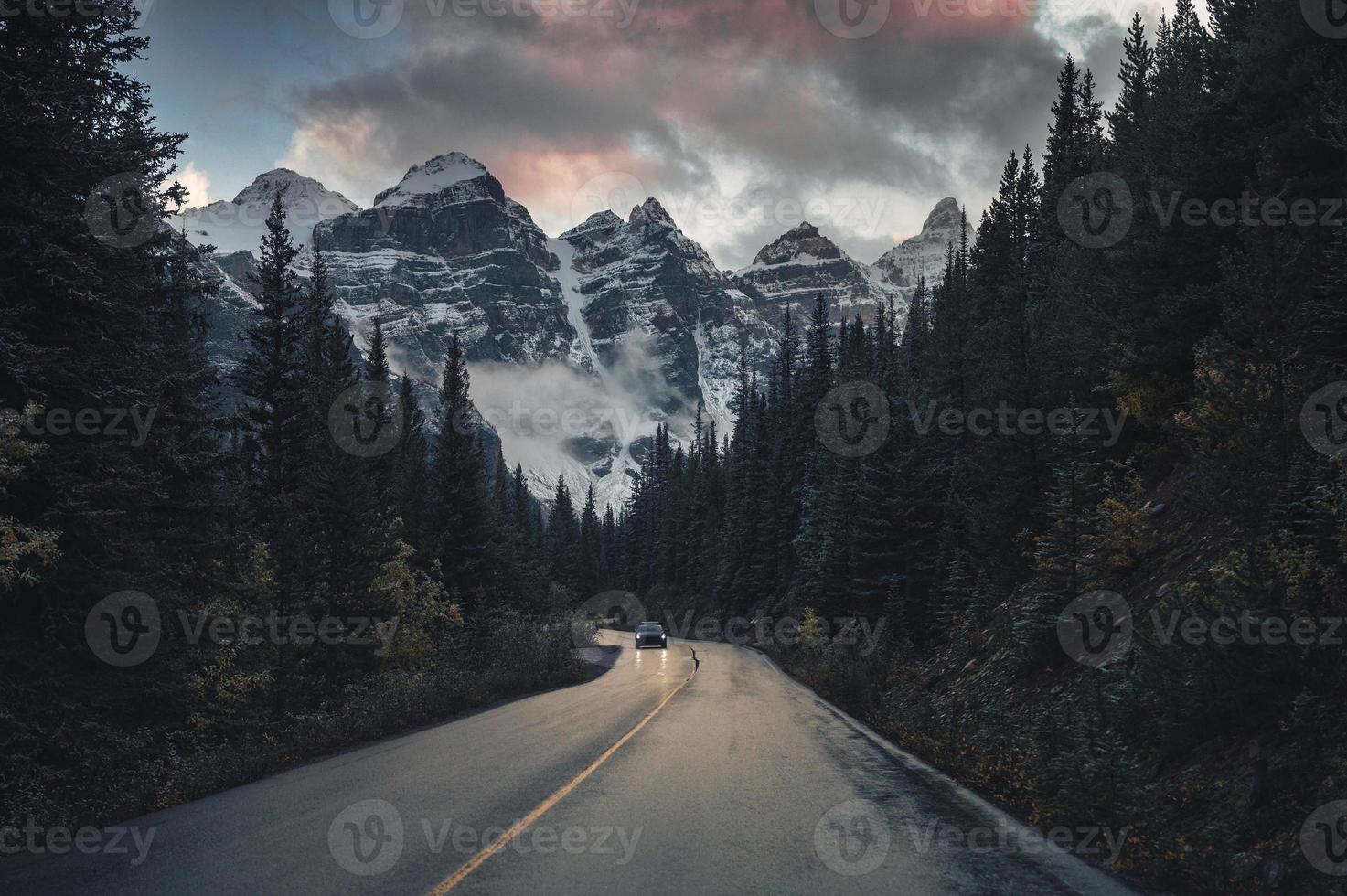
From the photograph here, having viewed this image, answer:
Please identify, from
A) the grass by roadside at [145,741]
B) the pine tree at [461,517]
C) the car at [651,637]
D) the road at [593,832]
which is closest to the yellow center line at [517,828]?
the road at [593,832]

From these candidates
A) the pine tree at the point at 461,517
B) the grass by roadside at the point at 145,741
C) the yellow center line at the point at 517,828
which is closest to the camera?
the yellow center line at the point at 517,828

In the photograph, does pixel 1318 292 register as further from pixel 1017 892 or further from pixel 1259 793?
pixel 1017 892

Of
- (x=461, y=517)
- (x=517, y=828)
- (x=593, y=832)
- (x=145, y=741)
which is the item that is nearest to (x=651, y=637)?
(x=461, y=517)

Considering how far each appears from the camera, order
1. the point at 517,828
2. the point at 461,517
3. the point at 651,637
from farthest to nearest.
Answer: the point at 651,637 → the point at 461,517 → the point at 517,828

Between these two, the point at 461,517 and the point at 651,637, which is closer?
the point at 461,517

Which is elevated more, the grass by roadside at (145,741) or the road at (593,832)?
the road at (593,832)

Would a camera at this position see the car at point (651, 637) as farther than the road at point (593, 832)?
Yes

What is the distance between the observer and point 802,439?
57.4 metres

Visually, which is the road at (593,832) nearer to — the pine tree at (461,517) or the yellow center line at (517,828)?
the yellow center line at (517,828)

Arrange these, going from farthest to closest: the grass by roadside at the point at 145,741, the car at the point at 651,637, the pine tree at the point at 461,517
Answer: the car at the point at 651,637, the pine tree at the point at 461,517, the grass by roadside at the point at 145,741

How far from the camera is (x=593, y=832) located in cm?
738

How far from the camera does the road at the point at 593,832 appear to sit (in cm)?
601

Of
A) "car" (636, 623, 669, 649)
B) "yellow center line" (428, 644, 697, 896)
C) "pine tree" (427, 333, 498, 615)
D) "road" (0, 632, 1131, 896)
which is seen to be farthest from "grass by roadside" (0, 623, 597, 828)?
"car" (636, 623, 669, 649)

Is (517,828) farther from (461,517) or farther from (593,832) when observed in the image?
(461,517)
